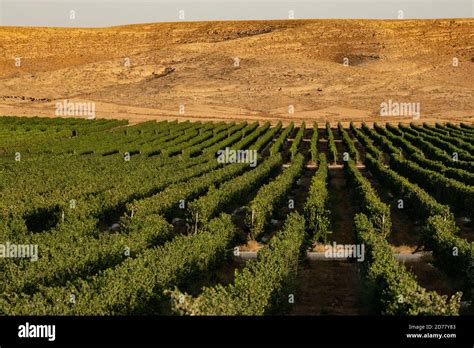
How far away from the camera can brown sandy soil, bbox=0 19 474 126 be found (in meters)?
102

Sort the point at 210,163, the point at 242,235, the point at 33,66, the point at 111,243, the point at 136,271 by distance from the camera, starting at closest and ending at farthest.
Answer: the point at 136,271 < the point at 111,243 < the point at 242,235 < the point at 210,163 < the point at 33,66

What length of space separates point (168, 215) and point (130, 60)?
4561 inches

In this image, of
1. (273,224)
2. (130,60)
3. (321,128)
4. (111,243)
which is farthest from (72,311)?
(130,60)

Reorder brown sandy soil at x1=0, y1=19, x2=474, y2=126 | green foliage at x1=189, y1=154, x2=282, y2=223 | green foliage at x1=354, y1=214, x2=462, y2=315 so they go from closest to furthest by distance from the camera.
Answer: green foliage at x1=354, y1=214, x2=462, y2=315 → green foliage at x1=189, y1=154, x2=282, y2=223 → brown sandy soil at x1=0, y1=19, x2=474, y2=126

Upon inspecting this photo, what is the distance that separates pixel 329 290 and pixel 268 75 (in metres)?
105

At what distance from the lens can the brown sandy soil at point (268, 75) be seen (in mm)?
101750

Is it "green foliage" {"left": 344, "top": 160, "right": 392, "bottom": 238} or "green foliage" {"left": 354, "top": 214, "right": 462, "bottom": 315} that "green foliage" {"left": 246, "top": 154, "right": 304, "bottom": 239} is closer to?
"green foliage" {"left": 344, "top": 160, "right": 392, "bottom": 238}

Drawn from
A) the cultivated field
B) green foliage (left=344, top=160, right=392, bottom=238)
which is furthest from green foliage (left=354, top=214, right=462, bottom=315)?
green foliage (left=344, top=160, right=392, bottom=238)

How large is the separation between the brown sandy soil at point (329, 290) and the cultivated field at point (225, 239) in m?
0.07

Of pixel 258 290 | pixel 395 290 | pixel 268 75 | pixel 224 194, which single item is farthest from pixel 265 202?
pixel 268 75

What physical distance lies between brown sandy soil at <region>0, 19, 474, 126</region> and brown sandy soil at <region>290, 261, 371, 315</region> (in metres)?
69.0

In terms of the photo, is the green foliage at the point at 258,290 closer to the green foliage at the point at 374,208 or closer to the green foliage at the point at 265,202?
the green foliage at the point at 265,202

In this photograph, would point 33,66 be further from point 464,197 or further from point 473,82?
point 464,197

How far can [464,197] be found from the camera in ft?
93.1
